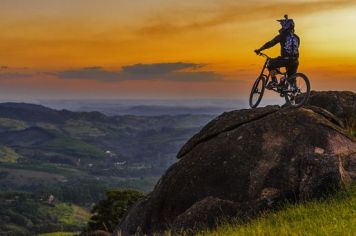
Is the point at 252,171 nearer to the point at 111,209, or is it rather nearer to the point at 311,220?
the point at 311,220

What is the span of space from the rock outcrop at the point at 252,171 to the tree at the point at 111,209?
4986cm

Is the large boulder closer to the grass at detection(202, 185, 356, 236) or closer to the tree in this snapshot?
the grass at detection(202, 185, 356, 236)

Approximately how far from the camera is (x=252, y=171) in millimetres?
19531

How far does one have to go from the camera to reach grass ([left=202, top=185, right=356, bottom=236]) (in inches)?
511

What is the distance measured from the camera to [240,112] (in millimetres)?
24188

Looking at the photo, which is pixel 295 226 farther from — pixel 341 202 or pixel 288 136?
pixel 288 136

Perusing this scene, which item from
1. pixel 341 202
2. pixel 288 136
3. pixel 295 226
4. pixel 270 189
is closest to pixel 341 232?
pixel 295 226

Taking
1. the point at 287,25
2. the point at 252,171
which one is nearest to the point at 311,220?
the point at 252,171

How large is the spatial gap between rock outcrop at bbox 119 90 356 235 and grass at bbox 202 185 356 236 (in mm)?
1193

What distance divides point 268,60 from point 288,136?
22.7ft

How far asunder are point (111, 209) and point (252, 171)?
58358mm

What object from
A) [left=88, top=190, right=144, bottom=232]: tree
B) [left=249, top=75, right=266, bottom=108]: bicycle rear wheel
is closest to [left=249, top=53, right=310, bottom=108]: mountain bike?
[left=249, top=75, right=266, bottom=108]: bicycle rear wheel

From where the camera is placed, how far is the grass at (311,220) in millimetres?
12977

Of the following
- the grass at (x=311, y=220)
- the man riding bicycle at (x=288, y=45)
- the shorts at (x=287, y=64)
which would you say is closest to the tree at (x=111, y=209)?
the shorts at (x=287, y=64)
